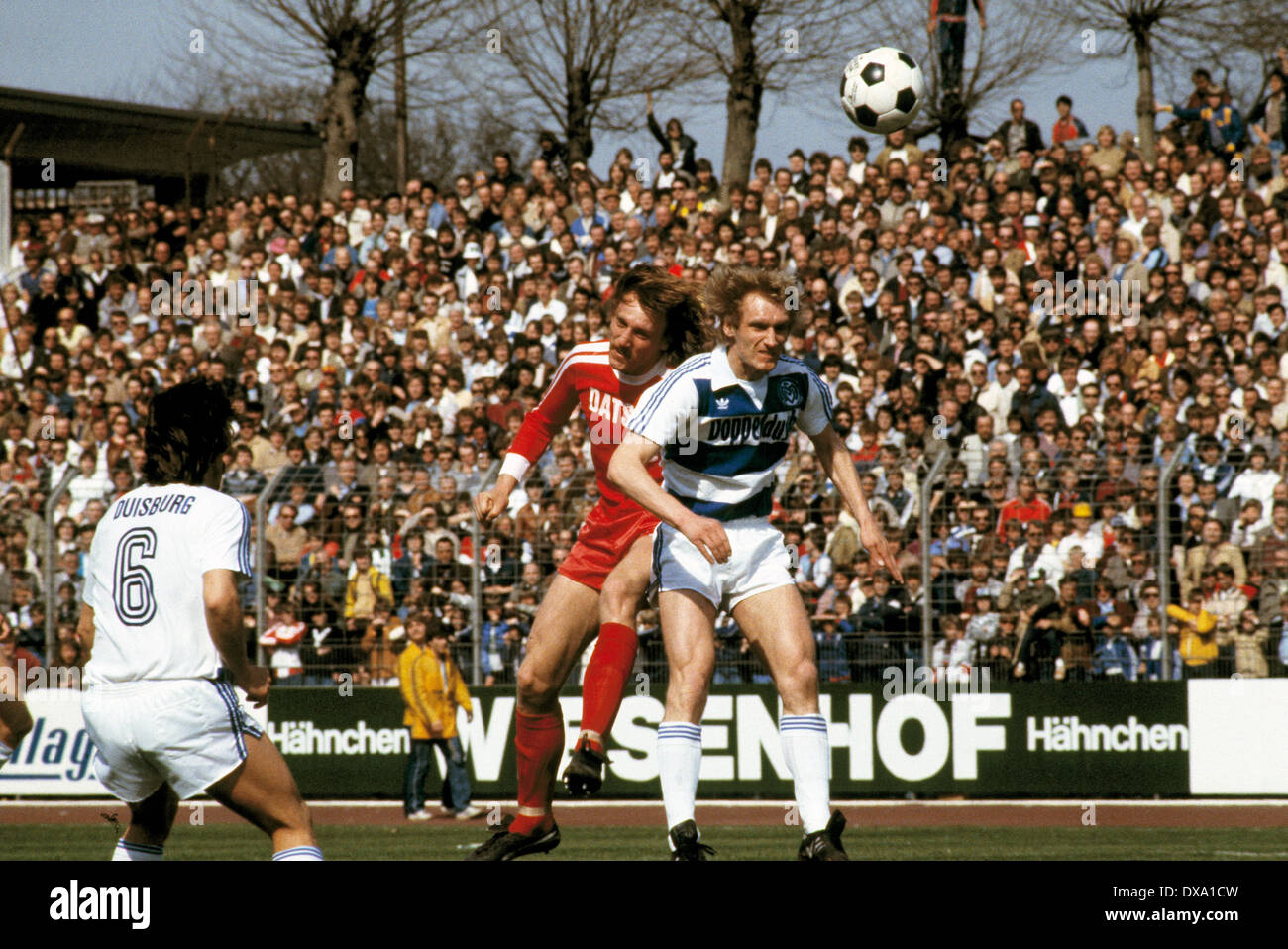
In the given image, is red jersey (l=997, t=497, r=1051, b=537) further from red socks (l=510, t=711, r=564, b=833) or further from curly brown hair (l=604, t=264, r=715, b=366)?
red socks (l=510, t=711, r=564, b=833)

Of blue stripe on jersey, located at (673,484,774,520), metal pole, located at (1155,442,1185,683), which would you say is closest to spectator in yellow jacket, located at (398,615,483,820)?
metal pole, located at (1155,442,1185,683)

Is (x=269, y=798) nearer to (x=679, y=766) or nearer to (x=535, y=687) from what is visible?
(x=679, y=766)

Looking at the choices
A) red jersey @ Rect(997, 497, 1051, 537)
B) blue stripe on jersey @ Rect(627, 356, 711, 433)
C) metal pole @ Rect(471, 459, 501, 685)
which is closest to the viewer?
blue stripe on jersey @ Rect(627, 356, 711, 433)

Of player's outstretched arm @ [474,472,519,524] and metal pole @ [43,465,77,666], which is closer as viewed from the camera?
player's outstretched arm @ [474,472,519,524]

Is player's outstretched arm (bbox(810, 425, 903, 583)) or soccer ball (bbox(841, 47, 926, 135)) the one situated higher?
soccer ball (bbox(841, 47, 926, 135))

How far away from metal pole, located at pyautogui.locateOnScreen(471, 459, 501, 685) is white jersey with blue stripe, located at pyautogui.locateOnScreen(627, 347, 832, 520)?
9005 mm

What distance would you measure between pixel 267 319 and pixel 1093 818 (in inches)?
479

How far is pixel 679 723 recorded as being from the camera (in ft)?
21.9

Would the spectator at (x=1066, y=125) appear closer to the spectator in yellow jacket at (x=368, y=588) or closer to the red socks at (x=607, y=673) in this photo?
the spectator in yellow jacket at (x=368, y=588)

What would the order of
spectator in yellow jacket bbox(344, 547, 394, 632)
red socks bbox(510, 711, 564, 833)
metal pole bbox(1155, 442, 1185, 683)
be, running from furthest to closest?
spectator in yellow jacket bbox(344, 547, 394, 632)
metal pole bbox(1155, 442, 1185, 683)
red socks bbox(510, 711, 564, 833)

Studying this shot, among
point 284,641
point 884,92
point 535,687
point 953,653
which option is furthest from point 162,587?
point 284,641

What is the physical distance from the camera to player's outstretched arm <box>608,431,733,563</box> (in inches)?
247
